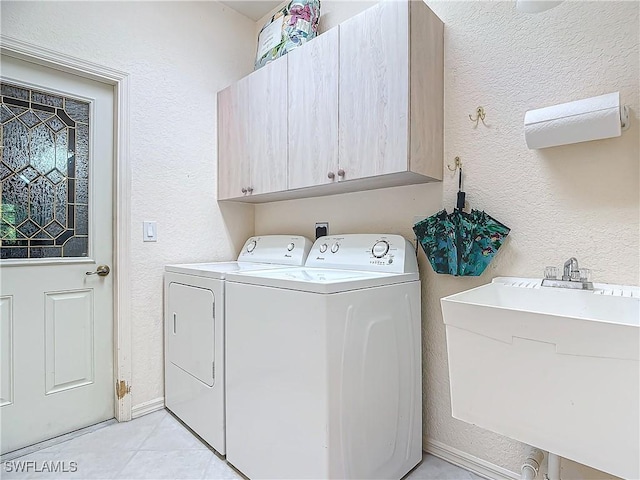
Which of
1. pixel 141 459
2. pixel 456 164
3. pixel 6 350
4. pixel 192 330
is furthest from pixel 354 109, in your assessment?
pixel 6 350

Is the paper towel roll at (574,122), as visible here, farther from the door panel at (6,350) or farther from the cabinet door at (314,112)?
the door panel at (6,350)

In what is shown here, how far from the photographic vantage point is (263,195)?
89.4 inches

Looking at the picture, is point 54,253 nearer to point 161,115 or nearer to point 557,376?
point 161,115

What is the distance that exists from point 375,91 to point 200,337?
59.4 inches

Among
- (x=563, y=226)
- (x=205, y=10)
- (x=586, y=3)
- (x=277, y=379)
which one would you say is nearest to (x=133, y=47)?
(x=205, y=10)

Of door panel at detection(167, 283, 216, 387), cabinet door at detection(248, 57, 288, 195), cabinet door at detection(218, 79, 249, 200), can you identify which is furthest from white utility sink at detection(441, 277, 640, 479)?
cabinet door at detection(218, 79, 249, 200)

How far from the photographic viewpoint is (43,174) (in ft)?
6.31

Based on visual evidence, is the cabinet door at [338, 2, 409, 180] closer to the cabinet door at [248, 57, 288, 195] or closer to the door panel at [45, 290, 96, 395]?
the cabinet door at [248, 57, 288, 195]

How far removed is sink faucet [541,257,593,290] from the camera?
4.22 feet

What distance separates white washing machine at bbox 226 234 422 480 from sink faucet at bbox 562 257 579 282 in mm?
591

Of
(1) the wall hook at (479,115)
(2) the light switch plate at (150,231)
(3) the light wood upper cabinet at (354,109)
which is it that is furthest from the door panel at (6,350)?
(1) the wall hook at (479,115)

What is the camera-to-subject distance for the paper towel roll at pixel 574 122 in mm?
1196

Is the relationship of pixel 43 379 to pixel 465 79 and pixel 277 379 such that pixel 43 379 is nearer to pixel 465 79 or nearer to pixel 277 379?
pixel 277 379

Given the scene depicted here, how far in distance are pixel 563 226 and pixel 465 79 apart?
798mm
